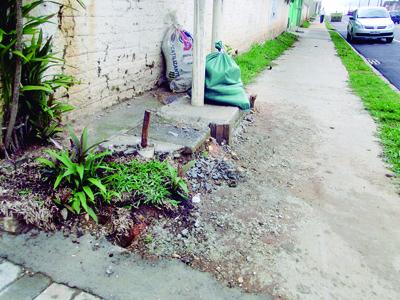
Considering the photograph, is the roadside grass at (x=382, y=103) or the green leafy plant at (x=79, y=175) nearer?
the green leafy plant at (x=79, y=175)

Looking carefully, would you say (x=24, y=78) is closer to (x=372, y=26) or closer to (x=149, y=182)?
(x=149, y=182)

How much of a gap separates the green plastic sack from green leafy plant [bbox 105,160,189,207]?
5.83ft

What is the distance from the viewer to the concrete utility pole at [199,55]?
401 centimetres

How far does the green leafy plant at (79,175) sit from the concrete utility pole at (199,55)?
1.85m

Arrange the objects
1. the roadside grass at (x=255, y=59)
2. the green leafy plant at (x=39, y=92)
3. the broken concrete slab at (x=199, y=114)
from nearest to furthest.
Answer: the green leafy plant at (x=39, y=92) → the broken concrete slab at (x=199, y=114) → the roadside grass at (x=255, y=59)

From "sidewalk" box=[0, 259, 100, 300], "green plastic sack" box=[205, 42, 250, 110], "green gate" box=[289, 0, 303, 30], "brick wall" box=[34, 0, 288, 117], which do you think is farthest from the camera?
"green gate" box=[289, 0, 303, 30]

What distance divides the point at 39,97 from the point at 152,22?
98.2 inches

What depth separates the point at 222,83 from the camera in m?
4.48

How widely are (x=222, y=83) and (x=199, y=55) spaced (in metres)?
0.50

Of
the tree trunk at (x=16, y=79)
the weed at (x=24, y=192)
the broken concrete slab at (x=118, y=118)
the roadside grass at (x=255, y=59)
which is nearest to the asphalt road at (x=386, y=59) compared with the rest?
the roadside grass at (x=255, y=59)

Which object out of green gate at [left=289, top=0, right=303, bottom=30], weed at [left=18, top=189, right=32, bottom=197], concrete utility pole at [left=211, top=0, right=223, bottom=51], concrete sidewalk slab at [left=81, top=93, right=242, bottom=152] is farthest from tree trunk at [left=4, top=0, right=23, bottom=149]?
green gate at [left=289, top=0, right=303, bottom=30]

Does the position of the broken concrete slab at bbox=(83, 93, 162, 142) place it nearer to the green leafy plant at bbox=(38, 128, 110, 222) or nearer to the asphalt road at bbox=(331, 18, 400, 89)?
the green leafy plant at bbox=(38, 128, 110, 222)

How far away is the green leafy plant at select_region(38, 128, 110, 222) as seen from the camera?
246 cm

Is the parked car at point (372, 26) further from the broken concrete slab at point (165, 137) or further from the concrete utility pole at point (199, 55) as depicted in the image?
the broken concrete slab at point (165, 137)
